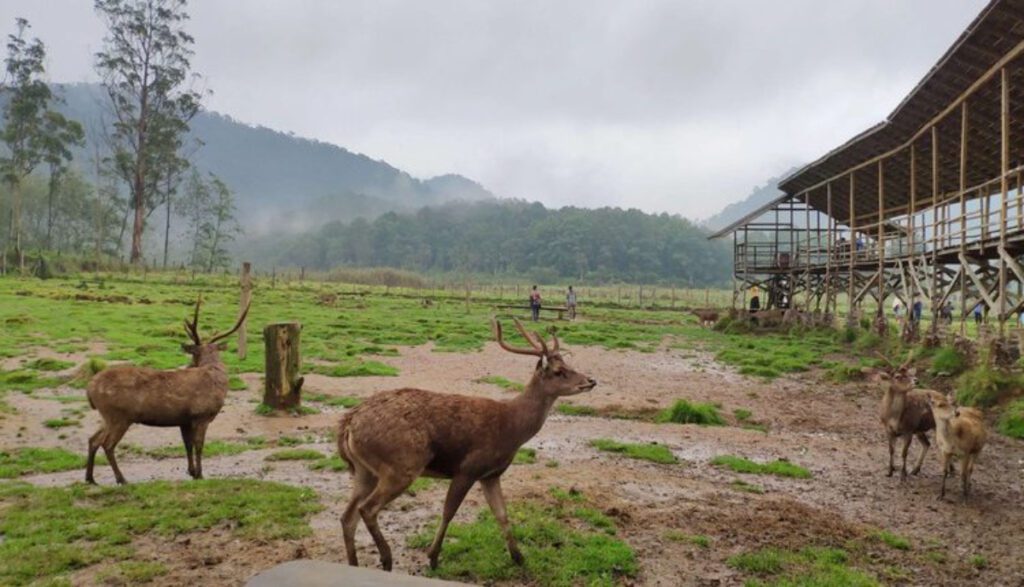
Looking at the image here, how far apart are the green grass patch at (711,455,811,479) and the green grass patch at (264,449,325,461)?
606 centimetres

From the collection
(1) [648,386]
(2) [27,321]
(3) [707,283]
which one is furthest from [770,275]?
(3) [707,283]

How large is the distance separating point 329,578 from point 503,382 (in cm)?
1404

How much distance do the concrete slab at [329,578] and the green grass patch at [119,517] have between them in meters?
4.20

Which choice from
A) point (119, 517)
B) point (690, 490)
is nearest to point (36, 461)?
point (119, 517)

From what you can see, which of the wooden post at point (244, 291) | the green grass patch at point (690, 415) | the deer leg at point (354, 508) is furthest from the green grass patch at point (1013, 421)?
the wooden post at point (244, 291)

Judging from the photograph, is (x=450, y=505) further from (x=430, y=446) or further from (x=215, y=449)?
(x=215, y=449)

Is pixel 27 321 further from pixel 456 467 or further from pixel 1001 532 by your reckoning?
pixel 1001 532

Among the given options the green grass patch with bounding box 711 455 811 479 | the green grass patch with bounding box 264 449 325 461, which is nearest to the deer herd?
the green grass patch with bounding box 264 449 325 461

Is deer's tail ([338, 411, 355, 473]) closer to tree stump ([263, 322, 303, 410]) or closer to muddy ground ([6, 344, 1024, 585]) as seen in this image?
muddy ground ([6, 344, 1024, 585])

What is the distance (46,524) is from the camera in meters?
6.28

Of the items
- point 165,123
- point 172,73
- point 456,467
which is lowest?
point 456,467

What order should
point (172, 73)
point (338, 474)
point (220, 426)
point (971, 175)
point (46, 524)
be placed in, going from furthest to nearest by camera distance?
point (172, 73), point (971, 175), point (220, 426), point (338, 474), point (46, 524)

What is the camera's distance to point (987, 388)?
13594 millimetres

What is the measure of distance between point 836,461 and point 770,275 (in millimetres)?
33398
